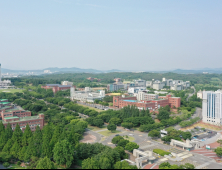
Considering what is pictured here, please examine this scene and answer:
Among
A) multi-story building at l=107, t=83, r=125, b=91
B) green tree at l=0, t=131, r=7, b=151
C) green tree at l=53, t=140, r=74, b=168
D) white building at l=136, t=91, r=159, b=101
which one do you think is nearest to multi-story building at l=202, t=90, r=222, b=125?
white building at l=136, t=91, r=159, b=101

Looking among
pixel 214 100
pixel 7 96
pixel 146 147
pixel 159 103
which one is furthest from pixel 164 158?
pixel 7 96

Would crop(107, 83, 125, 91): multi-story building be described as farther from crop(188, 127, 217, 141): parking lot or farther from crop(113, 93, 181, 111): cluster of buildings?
crop(188, 127, 217, 141): parking lot

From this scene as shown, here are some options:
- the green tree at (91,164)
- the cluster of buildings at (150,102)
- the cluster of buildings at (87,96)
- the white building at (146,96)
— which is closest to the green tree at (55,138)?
the green tree at (91,164)

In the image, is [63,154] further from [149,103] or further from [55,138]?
[149,103]

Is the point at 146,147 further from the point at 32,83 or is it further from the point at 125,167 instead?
the point at 32,83

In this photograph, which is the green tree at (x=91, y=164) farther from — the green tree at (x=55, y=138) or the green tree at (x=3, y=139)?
the green tree at (x=3, y=139)
